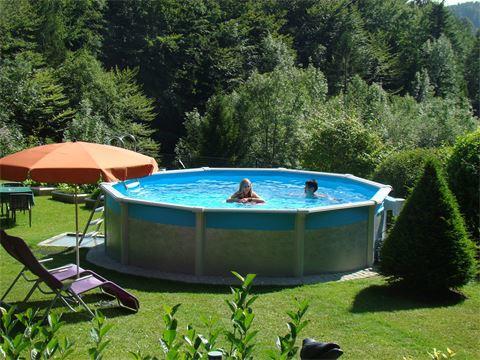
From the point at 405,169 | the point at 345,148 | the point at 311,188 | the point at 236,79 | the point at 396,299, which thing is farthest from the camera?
the point at 236,79

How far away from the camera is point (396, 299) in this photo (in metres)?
7.93

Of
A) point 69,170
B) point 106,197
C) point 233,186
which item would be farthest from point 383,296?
point 233,186

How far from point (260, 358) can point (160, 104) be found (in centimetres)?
4082

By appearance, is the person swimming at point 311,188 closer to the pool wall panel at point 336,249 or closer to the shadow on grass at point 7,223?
the pool wall panel at point 336,249

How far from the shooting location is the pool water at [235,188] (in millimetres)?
14492

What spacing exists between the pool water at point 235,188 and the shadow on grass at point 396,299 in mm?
5391

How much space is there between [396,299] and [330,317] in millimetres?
1319

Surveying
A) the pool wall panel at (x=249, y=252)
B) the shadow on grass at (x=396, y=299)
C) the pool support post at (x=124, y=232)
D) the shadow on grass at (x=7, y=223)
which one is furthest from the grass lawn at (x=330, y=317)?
the shadow on grass at (x=7, y=223)

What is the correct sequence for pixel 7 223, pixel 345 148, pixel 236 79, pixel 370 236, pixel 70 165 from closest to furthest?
pixel 70 165 → pixel 370 236 → pixel 7 223 → pixel 345 148 → pixel 236 79

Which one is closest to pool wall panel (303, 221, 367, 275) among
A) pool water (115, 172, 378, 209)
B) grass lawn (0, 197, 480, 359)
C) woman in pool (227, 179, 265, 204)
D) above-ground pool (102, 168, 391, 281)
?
above-ground pool (102, 168, 391, 281)

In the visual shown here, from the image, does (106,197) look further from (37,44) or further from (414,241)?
(37,44)

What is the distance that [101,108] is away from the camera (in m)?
35.6

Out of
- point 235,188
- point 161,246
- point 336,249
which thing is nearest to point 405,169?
point 235,188

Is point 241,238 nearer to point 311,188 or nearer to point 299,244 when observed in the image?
point 299,244
